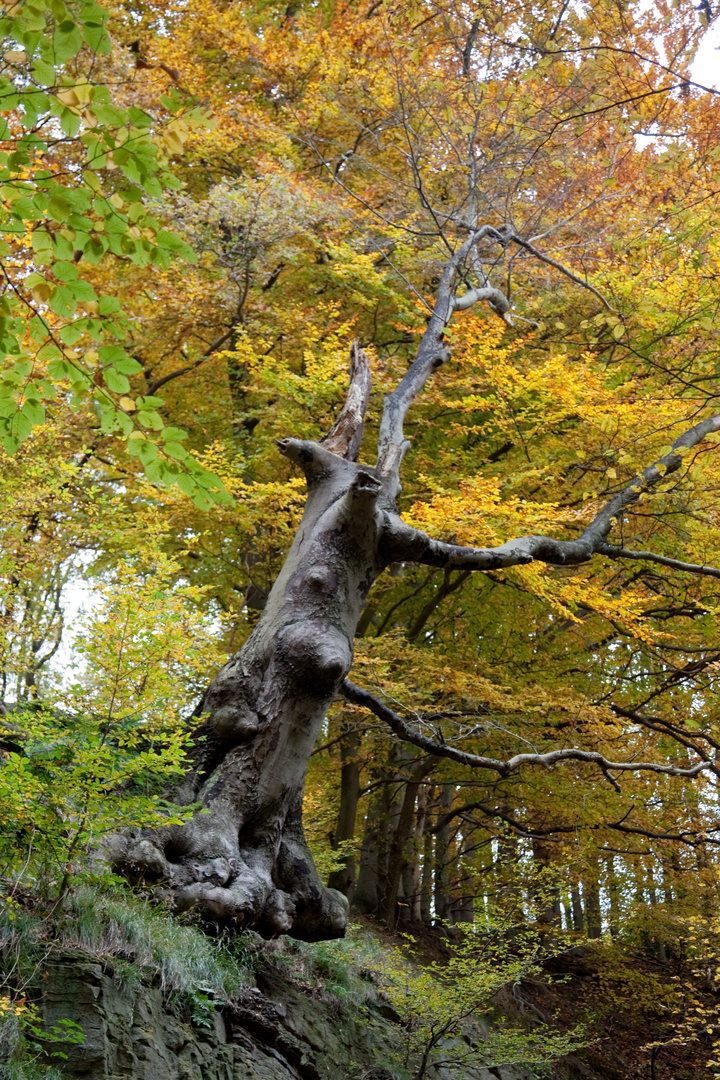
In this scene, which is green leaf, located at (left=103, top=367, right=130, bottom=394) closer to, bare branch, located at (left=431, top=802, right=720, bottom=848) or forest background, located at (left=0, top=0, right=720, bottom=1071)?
forest background, located at (left=0, top=0, right=720, bottom=1071)

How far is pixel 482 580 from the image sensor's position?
1256cm

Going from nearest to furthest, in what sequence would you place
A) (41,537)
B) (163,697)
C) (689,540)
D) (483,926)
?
1. (163,697)
2. (483,926)
3. (41,537)
4. (689,540)

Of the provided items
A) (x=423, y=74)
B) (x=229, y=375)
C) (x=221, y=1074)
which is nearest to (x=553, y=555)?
(x=221, y=1074)

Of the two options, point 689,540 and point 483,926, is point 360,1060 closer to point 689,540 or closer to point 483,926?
point 483,926

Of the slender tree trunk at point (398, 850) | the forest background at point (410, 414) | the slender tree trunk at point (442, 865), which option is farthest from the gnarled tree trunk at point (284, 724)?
the slender tree trunk at point (442, 865)

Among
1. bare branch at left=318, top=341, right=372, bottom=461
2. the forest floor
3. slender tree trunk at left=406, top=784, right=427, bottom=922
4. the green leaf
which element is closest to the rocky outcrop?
the green leaf

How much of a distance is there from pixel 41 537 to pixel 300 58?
10117mm

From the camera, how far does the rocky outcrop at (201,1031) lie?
344 cm

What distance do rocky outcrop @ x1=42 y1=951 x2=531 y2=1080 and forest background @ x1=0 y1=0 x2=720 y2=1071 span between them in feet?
1.43

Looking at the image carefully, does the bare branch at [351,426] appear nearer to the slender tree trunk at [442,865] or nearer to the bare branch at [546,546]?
the bare branch at [546,546]

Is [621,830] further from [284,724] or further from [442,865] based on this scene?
[284,724]

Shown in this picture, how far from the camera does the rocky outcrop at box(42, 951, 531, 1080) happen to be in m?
3.44

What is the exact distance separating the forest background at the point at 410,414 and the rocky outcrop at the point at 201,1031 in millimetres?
437

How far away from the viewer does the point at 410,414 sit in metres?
12.0
